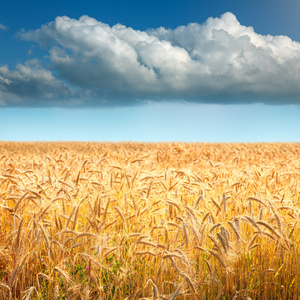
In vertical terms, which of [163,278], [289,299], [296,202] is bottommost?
[289,299]

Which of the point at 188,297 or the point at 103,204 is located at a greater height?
the point at 103,204

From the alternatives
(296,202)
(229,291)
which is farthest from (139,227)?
(296,202)

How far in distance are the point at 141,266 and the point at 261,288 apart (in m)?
1.08

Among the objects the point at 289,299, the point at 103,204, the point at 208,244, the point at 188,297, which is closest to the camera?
the point at 188,297

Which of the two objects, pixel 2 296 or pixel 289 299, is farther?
pixel 289 299

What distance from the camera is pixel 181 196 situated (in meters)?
4.84

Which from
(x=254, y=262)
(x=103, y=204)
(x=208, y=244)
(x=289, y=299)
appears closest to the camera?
(x=289, y=299)

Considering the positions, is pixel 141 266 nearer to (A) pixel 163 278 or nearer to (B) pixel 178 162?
(A) pixel 163 278

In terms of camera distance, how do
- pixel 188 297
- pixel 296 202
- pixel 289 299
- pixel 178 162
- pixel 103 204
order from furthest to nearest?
pixel 178 162, pixel 296 202, pixel 103 204, pixel 289 299, pixel 188 297

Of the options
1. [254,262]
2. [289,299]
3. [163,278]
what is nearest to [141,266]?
[163,278]

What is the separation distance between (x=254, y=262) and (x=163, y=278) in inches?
36.5

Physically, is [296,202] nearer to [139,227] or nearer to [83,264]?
[139,227]

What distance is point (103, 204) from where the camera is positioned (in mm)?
3994

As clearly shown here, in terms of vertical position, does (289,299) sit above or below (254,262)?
below
